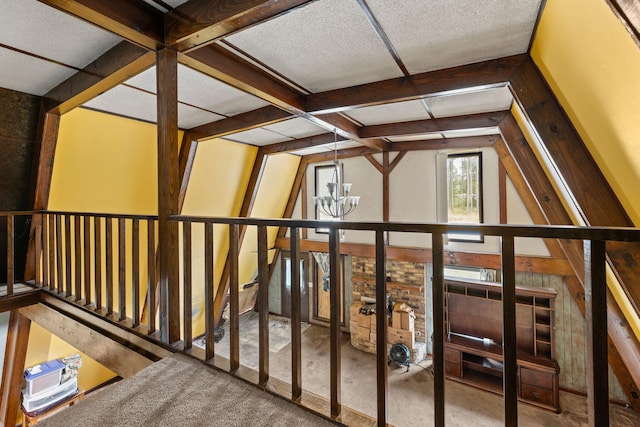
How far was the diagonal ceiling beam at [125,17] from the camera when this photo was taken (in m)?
1.37

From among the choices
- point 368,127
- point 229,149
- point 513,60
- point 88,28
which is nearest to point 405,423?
point 368,127

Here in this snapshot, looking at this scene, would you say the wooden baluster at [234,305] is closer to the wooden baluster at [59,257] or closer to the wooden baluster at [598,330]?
the wooden baluster at [598,330]

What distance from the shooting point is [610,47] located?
46.2 inches

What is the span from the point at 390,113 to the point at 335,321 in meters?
2.87

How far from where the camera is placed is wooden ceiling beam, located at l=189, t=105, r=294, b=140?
319cm

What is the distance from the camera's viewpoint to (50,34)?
1.81 m

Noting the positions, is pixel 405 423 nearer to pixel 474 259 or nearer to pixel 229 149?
pixel 474 259

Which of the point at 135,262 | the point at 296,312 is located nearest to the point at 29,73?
the point at 135,262

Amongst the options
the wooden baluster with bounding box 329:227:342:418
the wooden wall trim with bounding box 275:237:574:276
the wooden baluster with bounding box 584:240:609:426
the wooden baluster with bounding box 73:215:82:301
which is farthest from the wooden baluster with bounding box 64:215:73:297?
the wooden wall trim with bounding box 275:237:574:276

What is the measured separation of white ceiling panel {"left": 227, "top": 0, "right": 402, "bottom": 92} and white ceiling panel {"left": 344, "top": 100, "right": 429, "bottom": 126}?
760 millimetres

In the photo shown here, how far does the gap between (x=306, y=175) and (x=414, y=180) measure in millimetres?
2507

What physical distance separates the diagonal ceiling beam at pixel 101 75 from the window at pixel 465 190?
4773 mm

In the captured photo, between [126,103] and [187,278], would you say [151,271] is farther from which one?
[126,103]

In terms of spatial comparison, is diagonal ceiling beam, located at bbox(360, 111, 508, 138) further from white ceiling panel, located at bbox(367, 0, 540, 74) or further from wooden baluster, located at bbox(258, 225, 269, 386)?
wooden baluster, located at bbox(258, 225, 269, 386)
